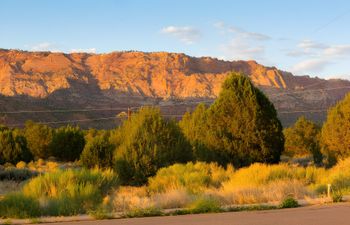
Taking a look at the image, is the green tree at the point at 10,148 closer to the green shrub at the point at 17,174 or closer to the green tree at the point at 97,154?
the green tree at the point at 97,154

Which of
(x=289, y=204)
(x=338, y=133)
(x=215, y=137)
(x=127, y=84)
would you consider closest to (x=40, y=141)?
(x=338, y=133)

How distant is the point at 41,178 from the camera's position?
55.0ft

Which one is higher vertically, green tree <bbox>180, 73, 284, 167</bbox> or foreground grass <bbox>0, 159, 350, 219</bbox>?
green tree <bbox>180, 73, 284, 167</bbox>

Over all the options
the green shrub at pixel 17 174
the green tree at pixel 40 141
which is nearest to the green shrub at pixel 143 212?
the green shrub at pixel 17 174

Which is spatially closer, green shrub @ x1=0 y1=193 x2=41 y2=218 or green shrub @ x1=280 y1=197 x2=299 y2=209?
green shrub @ x1=0 y1=193 x2=41 y2=218

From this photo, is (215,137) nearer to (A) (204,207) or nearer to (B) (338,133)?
(A) (204,207)

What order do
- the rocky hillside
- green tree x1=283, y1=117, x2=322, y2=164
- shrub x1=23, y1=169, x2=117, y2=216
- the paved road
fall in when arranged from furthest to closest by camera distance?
the rocky hillside < green tree x1=283, y1=117, x2=322, y2=164 < shrub x1=23, y1=169, x2=117, y2=216 < the paved road

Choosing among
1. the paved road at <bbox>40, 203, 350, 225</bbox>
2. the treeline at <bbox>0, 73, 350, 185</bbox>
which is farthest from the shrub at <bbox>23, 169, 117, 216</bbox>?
the treeline at <bbox>0, 73, 350, 185</bbox>

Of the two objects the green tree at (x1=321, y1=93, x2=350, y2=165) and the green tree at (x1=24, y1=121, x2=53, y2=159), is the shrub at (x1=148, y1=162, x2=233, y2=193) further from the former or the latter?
the green tree at (x1=24, y1=121, x2=53, y2=159)

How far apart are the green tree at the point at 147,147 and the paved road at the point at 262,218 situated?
12785 mm

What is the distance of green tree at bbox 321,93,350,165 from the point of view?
37.0m

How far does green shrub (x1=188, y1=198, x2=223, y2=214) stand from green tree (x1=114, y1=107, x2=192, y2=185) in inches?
456

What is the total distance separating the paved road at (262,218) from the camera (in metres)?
10.5

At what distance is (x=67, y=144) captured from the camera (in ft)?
197
